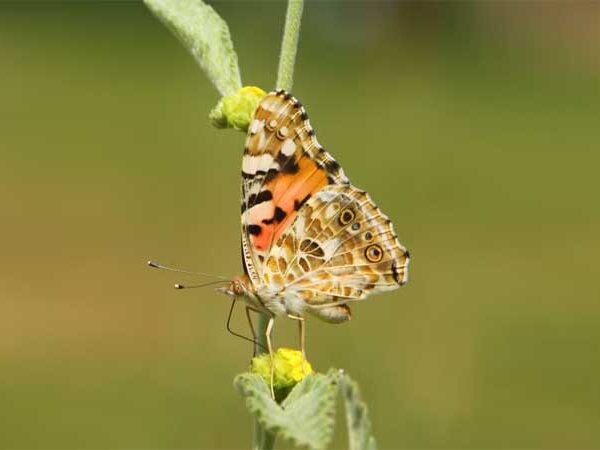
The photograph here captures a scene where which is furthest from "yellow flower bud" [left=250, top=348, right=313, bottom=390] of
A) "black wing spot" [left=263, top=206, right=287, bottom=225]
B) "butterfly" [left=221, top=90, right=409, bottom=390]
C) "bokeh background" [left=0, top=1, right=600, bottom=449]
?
"bokeh background" [left=0, top=1, right=600, bottom=449]

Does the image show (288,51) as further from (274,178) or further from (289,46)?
(274,178)

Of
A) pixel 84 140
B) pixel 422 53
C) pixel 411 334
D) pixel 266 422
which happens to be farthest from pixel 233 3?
pixel 266 422

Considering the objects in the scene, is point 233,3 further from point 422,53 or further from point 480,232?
point 480,232

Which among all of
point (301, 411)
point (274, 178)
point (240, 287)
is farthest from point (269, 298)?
point (301, 411)

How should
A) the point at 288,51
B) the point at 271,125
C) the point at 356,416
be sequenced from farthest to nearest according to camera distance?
the point at 271,125 → the point at 288,51 → the point at 356,416

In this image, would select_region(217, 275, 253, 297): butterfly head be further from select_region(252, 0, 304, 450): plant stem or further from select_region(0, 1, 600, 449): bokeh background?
select_region(0, 1, 600, 449): bokeh background
